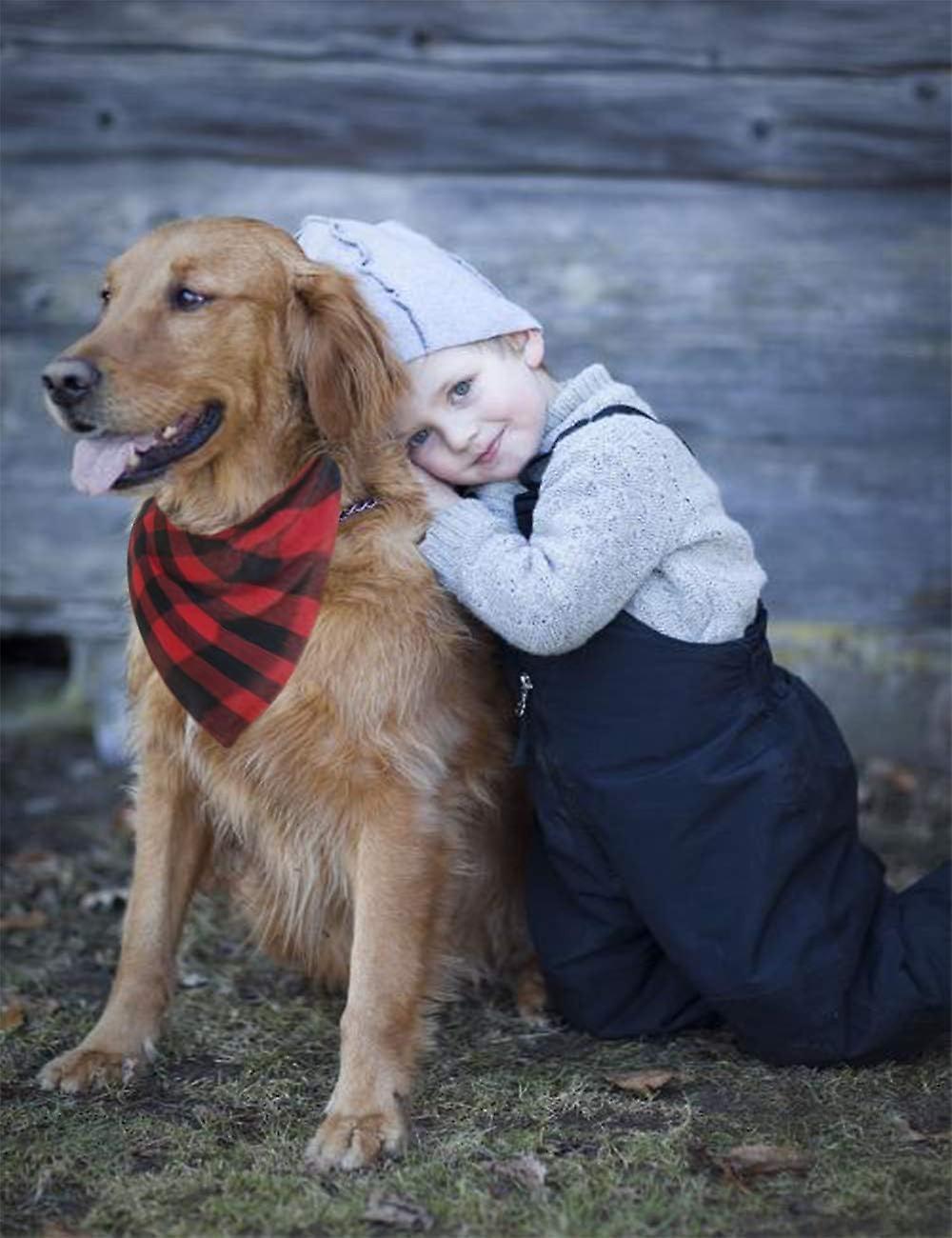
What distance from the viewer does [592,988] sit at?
376 cm

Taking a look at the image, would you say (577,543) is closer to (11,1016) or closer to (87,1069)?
(87,1069)

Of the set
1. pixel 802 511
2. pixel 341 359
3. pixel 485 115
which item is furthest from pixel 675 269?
pixel 341 359

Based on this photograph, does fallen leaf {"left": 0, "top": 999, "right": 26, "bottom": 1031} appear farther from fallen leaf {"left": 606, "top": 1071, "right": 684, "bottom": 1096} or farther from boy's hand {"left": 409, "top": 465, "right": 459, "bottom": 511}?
boy's hand {"left": 409, "top": 465, "right": 459, "bottom": 511}

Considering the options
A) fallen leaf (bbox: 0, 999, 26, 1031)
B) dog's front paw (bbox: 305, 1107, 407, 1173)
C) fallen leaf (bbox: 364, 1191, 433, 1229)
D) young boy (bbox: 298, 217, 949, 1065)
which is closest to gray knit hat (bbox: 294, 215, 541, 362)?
young boy (bbox: 298, 217, 949, 1065)

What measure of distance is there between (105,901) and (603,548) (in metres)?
2.07

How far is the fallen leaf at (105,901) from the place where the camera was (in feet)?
15.3

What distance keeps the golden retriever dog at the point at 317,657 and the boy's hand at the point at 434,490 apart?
35mm

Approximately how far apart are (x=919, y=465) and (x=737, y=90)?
1.35 m

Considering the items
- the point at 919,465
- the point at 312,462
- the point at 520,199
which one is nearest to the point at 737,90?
the point at 520,199

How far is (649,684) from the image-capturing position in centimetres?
341

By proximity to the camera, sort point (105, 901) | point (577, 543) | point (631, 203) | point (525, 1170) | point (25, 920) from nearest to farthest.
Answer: point (525, 1170) < point (577, 543) < point (25, 920) < point (105, 901) < point (631, 203)

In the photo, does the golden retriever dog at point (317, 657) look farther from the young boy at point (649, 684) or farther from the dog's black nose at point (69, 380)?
the young boy at point (649, 684)

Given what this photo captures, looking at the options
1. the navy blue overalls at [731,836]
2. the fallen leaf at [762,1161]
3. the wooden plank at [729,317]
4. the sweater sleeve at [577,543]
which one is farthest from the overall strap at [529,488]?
the wooden plank at [729,317]

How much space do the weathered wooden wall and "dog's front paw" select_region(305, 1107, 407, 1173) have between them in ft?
9.98
